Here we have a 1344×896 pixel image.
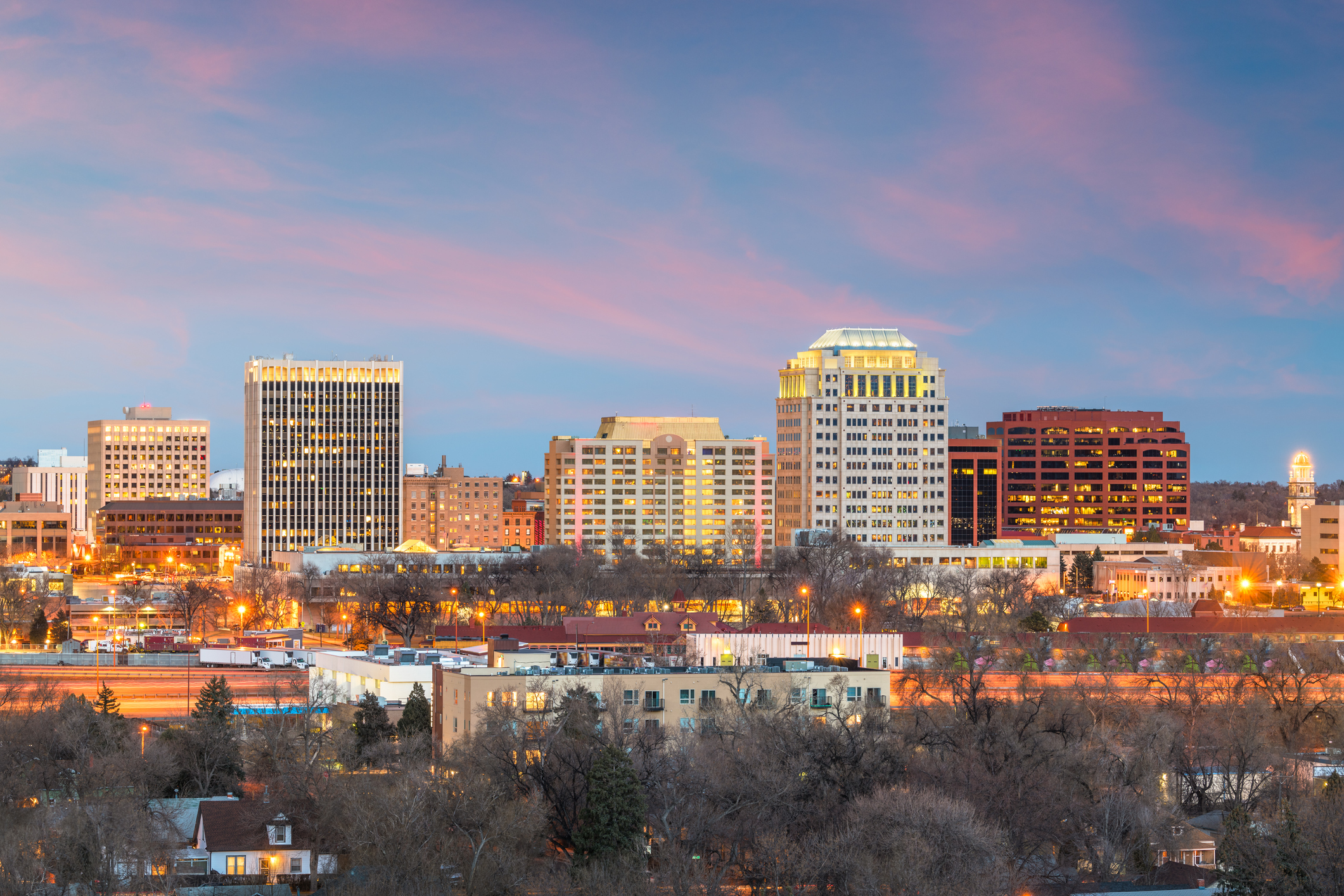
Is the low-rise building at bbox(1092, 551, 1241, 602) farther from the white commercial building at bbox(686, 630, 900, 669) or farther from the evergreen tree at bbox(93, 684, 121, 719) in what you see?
the evergreen tree at bbox(93, 684, 121, 719)

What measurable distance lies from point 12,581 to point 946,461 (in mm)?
95874

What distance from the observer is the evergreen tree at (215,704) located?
225 ft

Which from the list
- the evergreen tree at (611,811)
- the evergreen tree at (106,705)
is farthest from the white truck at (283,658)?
the evergreen tree at (611,811)

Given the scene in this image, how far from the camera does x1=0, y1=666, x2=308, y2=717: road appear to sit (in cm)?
8600

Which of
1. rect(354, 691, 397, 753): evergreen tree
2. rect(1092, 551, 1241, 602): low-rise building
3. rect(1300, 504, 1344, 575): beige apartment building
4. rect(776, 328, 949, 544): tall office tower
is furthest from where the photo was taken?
rect(776, 328, 949, 544): tall office tower

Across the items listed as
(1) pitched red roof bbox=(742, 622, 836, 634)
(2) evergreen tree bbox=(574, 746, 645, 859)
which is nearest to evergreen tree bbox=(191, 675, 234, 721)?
(2) evergreen tree bbox=(574, 746, 645, 859)

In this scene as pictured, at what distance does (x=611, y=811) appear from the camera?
Answer: 52.0 meters

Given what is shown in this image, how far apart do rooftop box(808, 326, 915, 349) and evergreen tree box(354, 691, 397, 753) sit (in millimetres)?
131057

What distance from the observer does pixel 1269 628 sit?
11688cm

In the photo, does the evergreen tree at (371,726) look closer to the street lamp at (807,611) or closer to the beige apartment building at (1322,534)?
the street lamp at (807,611)

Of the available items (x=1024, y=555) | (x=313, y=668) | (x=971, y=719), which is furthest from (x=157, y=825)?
(x=1024, y=555)

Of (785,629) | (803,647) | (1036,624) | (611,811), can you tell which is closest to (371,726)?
(611,811)

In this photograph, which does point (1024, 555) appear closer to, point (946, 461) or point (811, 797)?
point (946, 461)

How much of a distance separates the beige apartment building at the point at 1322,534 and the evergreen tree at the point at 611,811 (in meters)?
144
